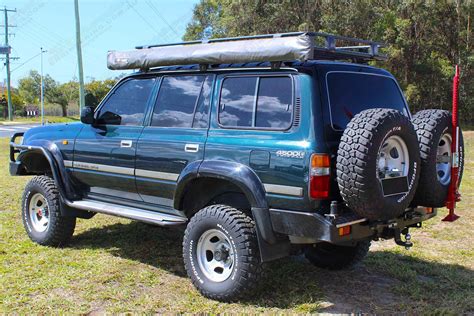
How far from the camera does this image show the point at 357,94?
13.5 ft

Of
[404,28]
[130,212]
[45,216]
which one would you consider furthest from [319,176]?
[404,28]

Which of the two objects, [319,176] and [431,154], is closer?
[319,176]

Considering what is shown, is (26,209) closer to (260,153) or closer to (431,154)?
(260,153)

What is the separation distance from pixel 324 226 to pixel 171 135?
1.69 meters

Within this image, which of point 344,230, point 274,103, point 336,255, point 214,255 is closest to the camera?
point 344,230

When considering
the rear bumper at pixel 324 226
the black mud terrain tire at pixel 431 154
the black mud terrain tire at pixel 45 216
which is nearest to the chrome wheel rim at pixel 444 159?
the black mud terrain tire at pixel 431 154

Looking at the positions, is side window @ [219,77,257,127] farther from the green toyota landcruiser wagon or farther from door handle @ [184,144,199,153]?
door handle @ [184,144,199,153]

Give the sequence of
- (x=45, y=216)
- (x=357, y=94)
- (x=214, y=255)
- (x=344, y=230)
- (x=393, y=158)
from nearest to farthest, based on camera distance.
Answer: (x=344, y=230) → (x=393, y=158) → (x=357, y=94) → (x=214, y=255) → (x=45, y=216)

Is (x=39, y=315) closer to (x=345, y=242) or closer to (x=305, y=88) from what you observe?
(x=345, y=242)

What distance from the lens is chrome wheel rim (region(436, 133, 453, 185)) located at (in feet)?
13.9

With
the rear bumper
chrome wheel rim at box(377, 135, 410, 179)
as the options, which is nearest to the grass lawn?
the rear bumper

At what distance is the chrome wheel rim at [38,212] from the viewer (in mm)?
5801

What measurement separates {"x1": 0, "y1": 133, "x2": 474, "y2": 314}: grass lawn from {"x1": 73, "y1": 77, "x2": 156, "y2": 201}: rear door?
30.0 inches

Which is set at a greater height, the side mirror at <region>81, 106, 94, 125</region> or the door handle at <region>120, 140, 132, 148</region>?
the side mirror at <region>81, 106, 94, 125</region>
